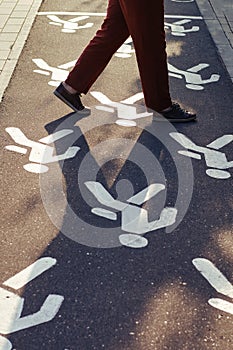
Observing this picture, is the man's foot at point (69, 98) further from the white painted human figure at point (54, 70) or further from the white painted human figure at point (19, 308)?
the white painted human figure at point (19, 308)

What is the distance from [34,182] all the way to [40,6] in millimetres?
4427

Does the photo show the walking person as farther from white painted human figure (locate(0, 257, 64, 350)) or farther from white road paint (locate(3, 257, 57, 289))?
white painted human figure (locate(0, 257, 64, 350))

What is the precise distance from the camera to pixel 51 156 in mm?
4434

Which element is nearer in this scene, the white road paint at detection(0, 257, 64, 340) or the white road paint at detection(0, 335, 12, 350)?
the white road paint at detection(0, 335, 12, 350)

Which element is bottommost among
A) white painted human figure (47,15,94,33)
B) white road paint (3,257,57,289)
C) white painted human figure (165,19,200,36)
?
white painted human figure (165,19,200,36)

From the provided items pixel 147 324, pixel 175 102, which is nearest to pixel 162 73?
pixel 175 102

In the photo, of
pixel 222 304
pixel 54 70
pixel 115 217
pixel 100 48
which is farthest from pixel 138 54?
Answer: pixel 222 304

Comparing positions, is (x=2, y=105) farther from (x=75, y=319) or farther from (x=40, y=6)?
(x=40, y=6)

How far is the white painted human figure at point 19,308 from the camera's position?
2941 millimetres

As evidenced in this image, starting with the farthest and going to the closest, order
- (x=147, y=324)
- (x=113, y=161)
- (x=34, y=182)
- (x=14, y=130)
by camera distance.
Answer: (x=14, y=130), (x=113, y=161), (x=34, y=182), (x=147, y=324)

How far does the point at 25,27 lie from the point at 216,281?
4629 millimetres

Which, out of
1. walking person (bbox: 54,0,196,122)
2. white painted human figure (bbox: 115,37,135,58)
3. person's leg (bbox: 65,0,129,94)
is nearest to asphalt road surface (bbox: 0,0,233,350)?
walking person (bbox: 54,0,196,122)

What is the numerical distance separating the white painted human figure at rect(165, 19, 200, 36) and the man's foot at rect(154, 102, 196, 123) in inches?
92.2

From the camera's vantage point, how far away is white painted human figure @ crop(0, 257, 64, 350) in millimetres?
2941
